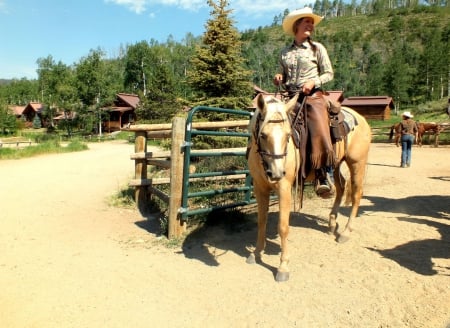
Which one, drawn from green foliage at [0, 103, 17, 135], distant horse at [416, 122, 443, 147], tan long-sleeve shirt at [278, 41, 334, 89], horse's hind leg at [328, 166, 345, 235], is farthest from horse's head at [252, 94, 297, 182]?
green foliage at [0, 103, 17, 135]

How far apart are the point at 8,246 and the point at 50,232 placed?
0.72m

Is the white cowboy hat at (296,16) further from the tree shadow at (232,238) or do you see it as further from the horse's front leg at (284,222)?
the tree shadow at (232,238)

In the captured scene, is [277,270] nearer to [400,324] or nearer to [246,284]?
[246,284]

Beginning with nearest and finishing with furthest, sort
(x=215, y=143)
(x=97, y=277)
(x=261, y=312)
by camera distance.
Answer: (x=261, y=312) → (x=97, y=277) → (x=215, y=143)

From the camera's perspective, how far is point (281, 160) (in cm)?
340

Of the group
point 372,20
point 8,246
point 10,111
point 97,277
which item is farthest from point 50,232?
point 372,20

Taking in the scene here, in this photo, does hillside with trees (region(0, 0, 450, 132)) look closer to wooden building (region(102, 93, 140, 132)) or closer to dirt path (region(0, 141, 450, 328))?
wooden building (region(102, 93, 140, 132))

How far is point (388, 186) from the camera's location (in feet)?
26.9

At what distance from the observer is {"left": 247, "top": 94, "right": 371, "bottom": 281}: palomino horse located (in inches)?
136

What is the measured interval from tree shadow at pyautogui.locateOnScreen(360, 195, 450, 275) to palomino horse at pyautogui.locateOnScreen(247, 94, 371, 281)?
2.58 feet

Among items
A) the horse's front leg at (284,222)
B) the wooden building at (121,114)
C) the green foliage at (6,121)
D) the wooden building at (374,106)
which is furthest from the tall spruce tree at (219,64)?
the wooden building at (374,106)

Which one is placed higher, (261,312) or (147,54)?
(147,54)

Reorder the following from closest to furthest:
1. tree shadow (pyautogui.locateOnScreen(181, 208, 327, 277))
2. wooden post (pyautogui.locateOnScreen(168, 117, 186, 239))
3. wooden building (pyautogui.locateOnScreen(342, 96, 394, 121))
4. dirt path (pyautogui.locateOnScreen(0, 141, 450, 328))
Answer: dirt path (pyautogui.locateOnScreen(0, 141, 450, 328)), tree shadow (pyautogui.locateOnScreen(181, 208, 327, 277)), wooden post (pyautogui.locateOnScreen(168, 117, 186, 239)), wooden building (pyautogui.locateOnScreen(342, 96, 394, 121))

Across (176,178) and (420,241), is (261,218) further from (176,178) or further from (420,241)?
(420,241)
